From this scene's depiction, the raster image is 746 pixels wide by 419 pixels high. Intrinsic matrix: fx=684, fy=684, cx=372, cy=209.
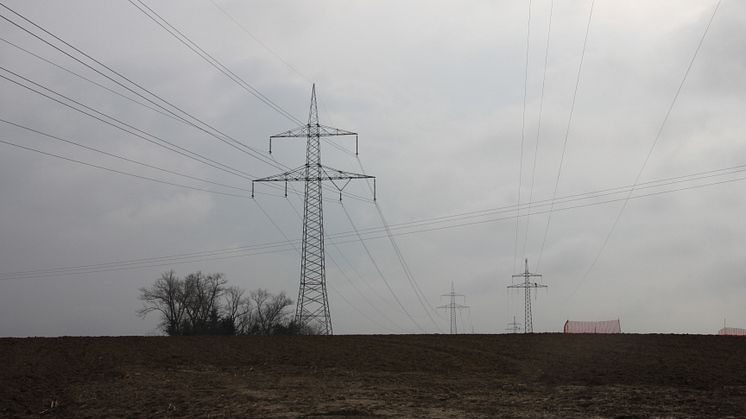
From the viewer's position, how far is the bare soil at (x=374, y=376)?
18.5 metres

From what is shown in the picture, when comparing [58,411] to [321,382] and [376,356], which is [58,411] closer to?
[321,382]

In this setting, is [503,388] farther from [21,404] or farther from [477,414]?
[21,404]

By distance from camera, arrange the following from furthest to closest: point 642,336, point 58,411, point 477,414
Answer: point 642,336, point 58,411, point 477,414

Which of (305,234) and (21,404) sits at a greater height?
(305,234)

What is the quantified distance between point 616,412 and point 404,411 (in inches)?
210

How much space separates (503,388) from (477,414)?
19.5 ft

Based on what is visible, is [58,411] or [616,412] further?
[58,411]

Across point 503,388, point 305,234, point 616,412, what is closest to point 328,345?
point 305,234

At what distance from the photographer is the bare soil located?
1853 cm

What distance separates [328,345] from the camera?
36688 millimetres

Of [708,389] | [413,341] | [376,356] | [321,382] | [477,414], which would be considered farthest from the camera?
[413,341]

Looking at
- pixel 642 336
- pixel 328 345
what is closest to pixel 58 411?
pixel 328 345

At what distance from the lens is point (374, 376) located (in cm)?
→ 2617

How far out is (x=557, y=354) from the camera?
109 ft
